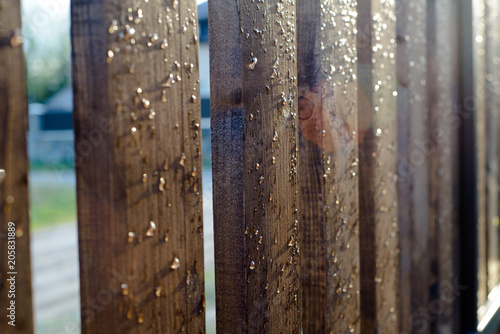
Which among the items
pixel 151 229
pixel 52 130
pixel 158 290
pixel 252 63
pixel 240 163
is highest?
pixel 52 130

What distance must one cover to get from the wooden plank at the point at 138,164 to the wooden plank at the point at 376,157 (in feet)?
2.21

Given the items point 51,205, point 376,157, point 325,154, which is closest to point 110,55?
point 325,154

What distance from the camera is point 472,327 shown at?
2.32 metres

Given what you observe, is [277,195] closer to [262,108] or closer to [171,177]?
[262,108]

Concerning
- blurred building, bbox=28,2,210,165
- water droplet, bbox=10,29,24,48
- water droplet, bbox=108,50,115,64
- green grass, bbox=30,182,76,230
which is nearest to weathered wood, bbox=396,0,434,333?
water droplet, bbox=108,50,115,64

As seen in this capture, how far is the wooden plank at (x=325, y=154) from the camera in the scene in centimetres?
102

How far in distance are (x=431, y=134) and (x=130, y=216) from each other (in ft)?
5.47

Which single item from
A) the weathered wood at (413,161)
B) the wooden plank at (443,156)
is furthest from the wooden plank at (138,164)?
the wooden plank at (443,156)

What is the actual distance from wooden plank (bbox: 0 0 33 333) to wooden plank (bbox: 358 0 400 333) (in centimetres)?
96

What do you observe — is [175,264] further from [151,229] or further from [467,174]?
[467,174]

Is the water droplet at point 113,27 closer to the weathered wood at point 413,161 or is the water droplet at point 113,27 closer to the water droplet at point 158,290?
the water droplet at point 158,290

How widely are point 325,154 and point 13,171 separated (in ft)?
2.34

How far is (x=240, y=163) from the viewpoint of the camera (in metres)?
0.81

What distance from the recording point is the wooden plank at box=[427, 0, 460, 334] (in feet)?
6.28
